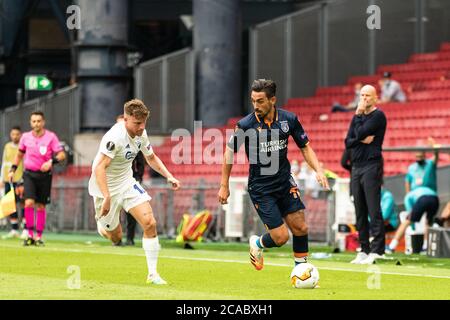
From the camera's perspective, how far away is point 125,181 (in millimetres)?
15375

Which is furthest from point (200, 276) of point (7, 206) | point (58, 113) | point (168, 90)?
point (58, 113)

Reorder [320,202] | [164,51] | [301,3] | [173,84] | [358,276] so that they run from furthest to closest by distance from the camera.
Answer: [164,51] → [301,3] → [173,84] → [320,202] → [358,276]

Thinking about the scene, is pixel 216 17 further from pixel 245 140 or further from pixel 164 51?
pixel 245 140

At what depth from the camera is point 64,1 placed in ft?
153

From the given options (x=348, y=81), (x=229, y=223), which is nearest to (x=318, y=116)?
(x=348, y=81)

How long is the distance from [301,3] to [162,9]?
20.3 ft

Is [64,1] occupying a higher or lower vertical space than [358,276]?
higher

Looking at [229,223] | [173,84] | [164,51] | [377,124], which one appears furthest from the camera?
[164,51]

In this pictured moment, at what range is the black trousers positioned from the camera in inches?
739

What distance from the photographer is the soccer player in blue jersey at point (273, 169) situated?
1424 centimetres

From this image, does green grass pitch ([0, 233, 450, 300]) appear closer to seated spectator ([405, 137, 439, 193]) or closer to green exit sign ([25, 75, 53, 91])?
seated spectator ([405, 137, 439, 193])

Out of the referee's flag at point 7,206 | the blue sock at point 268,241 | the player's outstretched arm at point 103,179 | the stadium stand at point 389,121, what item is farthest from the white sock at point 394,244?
the player's outstretched arm at point 103,179

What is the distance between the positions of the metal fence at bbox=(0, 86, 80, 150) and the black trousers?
21047mm

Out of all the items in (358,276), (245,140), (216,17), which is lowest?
(358,276)
